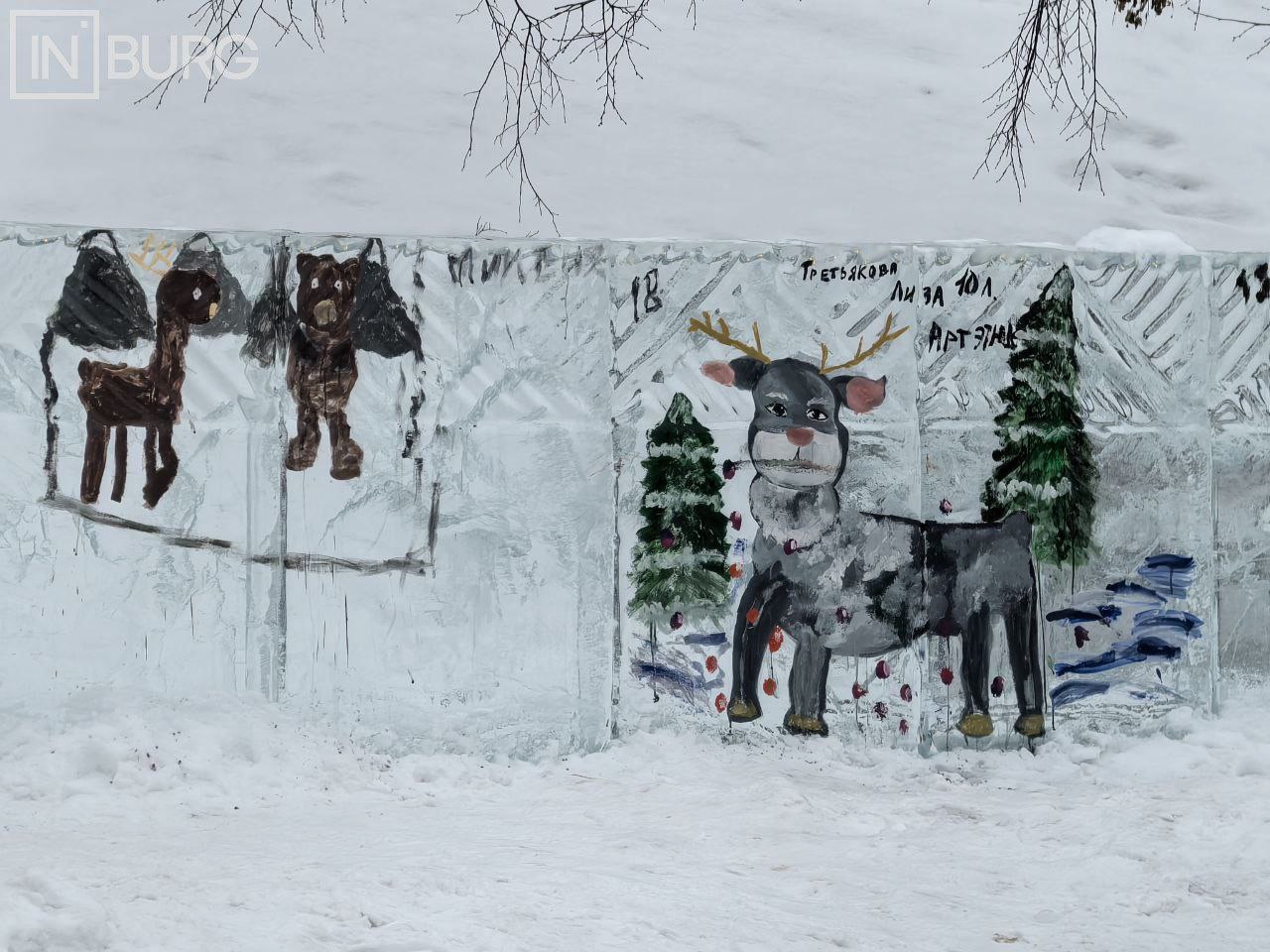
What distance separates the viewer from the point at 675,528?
5676 mm

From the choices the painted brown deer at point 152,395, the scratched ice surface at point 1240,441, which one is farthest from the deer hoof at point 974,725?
the painted brown deer at point 152,395

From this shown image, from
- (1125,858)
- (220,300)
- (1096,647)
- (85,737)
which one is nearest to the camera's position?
(1125,858)

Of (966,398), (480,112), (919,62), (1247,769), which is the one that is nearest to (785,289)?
(966,398)

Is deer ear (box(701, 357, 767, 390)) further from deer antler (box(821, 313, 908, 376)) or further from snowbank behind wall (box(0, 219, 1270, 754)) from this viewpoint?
deer antler (box(821, 313, 908, 376))

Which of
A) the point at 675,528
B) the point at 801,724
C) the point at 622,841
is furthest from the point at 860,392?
the point at 622,841

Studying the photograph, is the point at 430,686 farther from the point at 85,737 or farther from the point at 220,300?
the point at 220,300

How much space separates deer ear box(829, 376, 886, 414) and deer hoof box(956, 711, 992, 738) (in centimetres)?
156

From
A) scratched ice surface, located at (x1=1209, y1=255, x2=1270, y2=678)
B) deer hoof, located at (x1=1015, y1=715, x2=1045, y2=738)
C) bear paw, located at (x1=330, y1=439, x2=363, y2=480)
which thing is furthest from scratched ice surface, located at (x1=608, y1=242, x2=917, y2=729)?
scratched ice surface, located at (x1=1209, y1=255, x2=1270, y2=678)

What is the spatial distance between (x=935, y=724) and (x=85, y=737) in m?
3.84

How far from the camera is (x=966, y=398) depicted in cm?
584

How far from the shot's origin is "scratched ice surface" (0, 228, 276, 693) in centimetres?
538

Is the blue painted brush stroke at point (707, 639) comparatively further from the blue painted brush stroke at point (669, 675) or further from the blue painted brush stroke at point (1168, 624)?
the blue painted brush stroke at point (1168, 624)

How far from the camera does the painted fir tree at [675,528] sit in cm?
567

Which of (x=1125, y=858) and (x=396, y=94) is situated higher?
(x=396, y=94)
